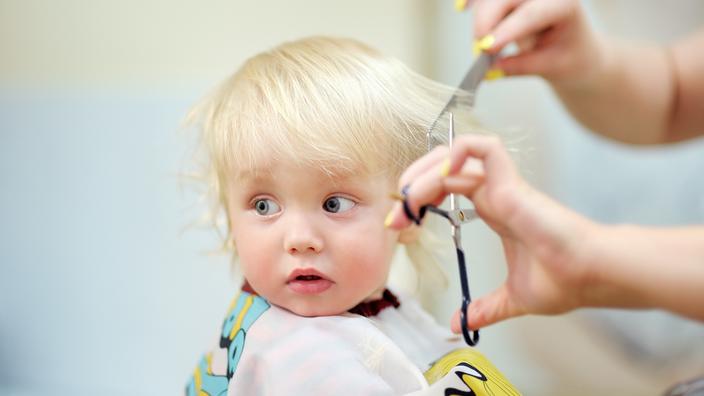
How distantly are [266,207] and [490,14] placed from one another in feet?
0.95

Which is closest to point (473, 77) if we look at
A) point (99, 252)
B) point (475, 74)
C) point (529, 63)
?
point (475, 74)

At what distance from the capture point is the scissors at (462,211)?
1.88 ft

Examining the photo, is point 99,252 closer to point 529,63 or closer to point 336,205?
point 336,205

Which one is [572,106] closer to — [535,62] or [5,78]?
[535,62]

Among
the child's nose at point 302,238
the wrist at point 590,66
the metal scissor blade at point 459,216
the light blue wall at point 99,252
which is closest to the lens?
the metal scissor blade at point 459,216

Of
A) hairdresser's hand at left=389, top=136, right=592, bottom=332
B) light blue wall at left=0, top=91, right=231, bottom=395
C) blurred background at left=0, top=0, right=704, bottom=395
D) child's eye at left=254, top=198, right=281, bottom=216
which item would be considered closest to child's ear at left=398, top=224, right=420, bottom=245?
child's eye at left=254, top=198, right=281, bottom=216

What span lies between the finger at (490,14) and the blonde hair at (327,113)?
0.22 ft

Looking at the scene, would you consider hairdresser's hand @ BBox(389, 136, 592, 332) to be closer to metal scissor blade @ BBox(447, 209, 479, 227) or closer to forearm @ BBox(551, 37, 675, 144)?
metal scissor blade @ BBox(447, 209, 479, 227)

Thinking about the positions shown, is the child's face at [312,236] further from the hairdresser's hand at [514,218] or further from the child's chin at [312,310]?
the hairdresser's hand at [514,218]

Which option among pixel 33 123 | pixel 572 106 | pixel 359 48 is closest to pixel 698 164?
pixel 572 106

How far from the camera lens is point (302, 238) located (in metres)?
0.72

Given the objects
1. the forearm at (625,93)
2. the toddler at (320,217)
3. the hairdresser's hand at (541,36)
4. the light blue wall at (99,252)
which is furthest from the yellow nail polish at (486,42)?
the light blue wall at (99,252)

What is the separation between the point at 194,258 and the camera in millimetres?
1530

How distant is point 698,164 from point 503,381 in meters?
0.74
